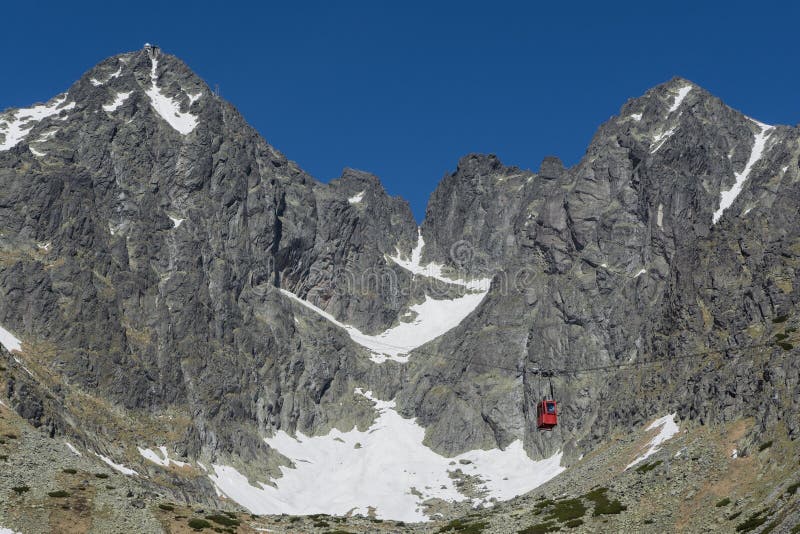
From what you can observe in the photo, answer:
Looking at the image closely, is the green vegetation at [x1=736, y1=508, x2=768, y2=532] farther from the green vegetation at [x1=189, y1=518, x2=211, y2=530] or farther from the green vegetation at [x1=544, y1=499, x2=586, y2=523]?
the green vegetation at [x1=189, y1=518, x2=211, y2=530]

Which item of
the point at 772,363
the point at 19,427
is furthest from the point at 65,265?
the point at 772,363

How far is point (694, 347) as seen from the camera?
511 feet

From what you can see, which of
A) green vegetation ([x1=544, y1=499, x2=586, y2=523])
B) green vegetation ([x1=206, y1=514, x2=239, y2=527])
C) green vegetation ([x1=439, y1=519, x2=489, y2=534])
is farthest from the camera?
green vegetation ([x1=439, y1=519, x2=489, y2=534])

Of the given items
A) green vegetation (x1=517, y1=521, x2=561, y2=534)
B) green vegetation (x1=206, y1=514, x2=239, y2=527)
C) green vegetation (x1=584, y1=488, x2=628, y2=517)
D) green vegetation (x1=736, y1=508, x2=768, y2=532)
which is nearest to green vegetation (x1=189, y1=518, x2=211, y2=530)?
green vegetation (x1=206, y1=514, x2=239, y2=527)

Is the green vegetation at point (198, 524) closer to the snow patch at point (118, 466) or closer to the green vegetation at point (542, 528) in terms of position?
the green vegetation at point (542, 528)

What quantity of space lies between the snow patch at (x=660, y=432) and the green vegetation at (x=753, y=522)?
1883 inches

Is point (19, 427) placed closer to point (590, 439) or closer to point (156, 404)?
point (156, 404)

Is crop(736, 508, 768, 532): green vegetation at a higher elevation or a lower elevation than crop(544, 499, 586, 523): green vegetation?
lower

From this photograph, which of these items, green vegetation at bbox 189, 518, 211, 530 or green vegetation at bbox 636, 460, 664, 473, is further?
green vegetation at bbox 636, 460, 664, 473

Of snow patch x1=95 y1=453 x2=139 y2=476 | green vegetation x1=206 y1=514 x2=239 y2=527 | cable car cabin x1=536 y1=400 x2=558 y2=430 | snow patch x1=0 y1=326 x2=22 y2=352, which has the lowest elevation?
green vegetation x1=206 y1=514 x2=239 y2=527

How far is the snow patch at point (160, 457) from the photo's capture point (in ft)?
551

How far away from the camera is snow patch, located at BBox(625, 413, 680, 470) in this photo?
124363 mm

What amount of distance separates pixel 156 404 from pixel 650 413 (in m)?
104

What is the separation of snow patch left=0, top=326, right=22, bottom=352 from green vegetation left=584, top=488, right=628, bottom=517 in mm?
116307
